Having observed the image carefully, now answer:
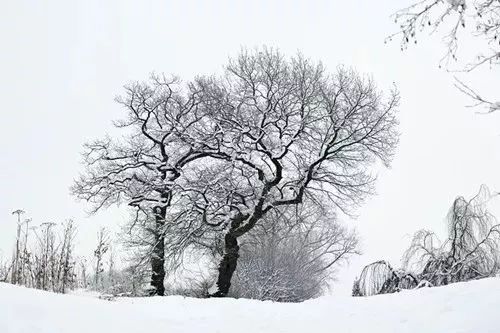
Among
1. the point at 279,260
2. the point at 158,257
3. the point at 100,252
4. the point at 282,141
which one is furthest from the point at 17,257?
the point at 279,260

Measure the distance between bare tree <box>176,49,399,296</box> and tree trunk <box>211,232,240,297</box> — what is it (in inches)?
1.3

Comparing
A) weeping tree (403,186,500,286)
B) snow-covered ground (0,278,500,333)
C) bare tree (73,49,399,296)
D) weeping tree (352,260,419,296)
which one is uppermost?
bare tree (73,49,399,296)

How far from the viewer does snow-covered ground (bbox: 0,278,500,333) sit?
18.5 feet

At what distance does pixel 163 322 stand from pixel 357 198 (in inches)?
482

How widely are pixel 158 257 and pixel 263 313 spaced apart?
10623 millimetres

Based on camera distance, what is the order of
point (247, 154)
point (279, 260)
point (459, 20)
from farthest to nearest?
point (279, 260) → point (247, 154) → point (459, 20)

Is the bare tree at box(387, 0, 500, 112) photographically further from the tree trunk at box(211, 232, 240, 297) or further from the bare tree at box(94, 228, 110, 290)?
the tree trunk at box(211, 232, 240, 297)

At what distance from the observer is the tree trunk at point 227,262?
1719cm

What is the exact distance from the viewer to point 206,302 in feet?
27.2

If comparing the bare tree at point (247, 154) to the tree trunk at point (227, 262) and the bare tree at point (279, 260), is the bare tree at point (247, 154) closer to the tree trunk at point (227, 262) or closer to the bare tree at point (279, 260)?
the tree trunk at point (227, 262)

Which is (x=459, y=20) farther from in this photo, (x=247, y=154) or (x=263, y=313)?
(x=247, y=154)

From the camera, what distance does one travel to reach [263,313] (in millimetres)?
7633

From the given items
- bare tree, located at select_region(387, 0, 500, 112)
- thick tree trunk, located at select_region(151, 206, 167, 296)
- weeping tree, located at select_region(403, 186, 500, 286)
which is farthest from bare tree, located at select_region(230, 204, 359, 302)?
bare tree, located at select_region(387, 0, 500, 112)

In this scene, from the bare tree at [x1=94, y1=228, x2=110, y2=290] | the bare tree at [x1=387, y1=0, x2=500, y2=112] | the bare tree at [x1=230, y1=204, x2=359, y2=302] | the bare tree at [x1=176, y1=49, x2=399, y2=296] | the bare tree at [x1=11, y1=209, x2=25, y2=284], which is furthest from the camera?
the bare tree at [x1=230, y1=204, x2=359, y2=302]
